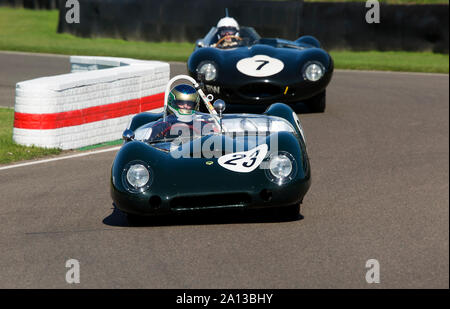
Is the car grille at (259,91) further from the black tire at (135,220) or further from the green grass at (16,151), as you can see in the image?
the black tire at (135,220)

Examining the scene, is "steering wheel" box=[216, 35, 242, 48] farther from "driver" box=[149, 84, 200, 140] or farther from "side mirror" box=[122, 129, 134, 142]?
"side mirror" box=[122, 129, 134, 142]

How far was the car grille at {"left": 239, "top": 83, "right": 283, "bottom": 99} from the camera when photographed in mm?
11594

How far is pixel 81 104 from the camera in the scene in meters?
10.1

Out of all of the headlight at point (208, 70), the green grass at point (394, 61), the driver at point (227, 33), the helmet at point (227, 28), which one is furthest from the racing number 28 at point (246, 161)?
the green grass at point (394, 61)

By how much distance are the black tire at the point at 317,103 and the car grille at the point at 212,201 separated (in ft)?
20.3

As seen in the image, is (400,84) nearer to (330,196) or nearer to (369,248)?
(330,196)

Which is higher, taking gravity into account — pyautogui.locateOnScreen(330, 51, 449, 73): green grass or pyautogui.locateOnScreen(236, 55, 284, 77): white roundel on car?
pyautogui.locateOnScreen(236, 55, 284, 77): white roundel on car

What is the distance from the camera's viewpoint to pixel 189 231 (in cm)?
638

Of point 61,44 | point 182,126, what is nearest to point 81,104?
point 182,126

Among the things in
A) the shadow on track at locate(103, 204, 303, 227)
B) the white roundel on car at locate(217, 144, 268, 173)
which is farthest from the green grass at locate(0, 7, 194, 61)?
the white roundel on car at locate(217, 144, 268, 173)

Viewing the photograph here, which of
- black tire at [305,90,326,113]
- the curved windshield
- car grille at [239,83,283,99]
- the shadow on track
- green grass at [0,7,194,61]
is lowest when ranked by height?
green grass at [0,7,194,61]

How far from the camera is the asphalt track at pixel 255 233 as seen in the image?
5340 mm

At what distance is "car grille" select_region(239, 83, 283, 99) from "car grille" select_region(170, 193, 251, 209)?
5312mm
